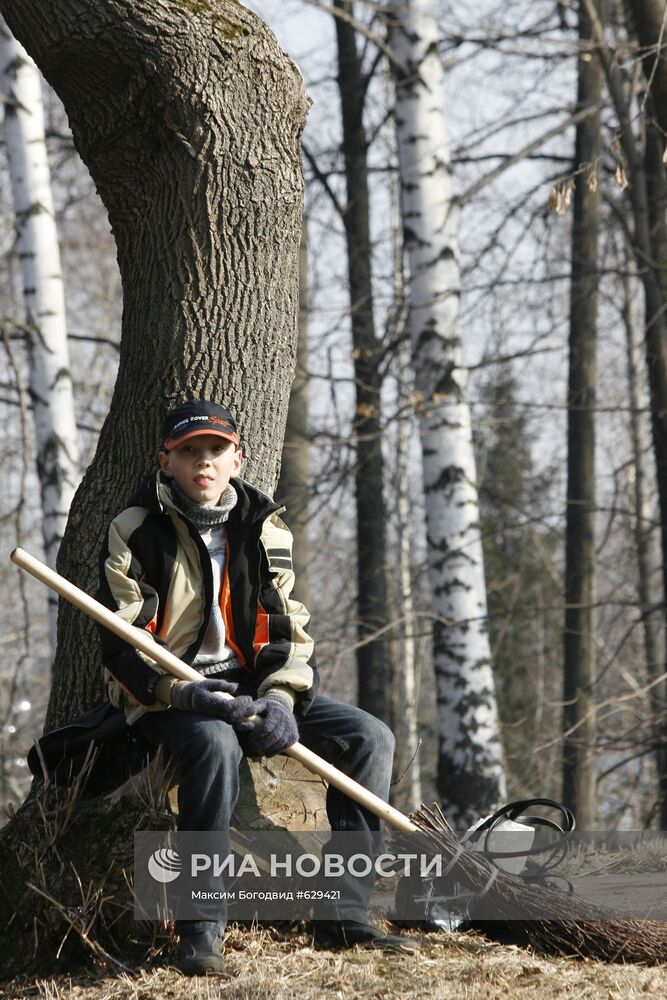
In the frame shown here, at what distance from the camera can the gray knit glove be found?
3531mm

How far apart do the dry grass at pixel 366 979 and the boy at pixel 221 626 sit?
0.14 meters

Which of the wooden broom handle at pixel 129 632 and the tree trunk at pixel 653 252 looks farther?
the tree trunk at pixel 653 252

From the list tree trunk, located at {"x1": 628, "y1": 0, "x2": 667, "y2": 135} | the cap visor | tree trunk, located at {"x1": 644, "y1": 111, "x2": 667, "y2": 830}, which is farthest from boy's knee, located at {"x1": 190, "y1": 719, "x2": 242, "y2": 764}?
tree trunk, located at {"x1": 644, "y1": 111, "x2": 667, "y2": 830}

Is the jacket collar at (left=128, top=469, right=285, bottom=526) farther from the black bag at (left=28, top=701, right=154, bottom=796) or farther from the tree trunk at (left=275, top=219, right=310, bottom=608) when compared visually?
the tree trunk at (left=275, top=219, right=310, bottom=608)

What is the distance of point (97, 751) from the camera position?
Answer: 398 centimetres

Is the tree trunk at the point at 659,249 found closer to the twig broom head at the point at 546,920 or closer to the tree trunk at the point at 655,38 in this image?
the tree trunk at the point at 655,38

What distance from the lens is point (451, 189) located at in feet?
26.1

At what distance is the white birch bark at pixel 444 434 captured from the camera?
7551mm

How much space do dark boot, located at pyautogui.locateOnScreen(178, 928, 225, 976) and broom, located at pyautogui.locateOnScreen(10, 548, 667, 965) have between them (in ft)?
1.95

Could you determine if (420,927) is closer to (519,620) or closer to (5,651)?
(519,620)

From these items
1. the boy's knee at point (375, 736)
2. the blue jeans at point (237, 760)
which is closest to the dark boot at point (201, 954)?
the blue jeans at point (237, 760)

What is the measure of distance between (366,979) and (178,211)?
2.84m

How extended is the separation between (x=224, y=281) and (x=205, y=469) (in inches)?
39.7

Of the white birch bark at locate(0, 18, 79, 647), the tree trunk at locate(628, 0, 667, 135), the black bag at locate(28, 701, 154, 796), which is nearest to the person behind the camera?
the black bag at locate(28, 701, 154, 796)
